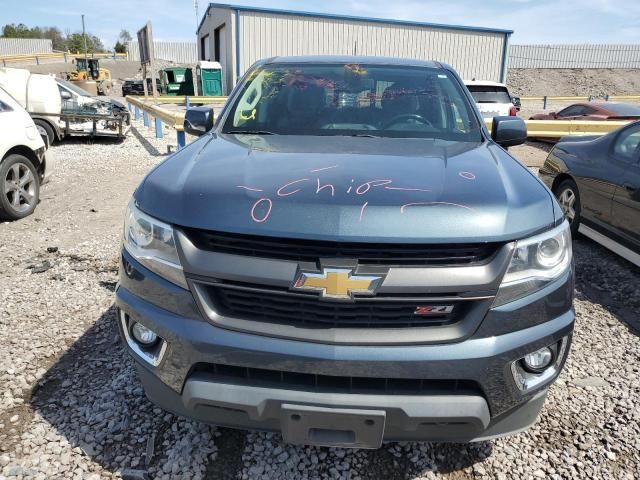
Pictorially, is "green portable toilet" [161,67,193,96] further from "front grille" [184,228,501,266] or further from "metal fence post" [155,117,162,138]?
"front grille" [184,228,501,266]

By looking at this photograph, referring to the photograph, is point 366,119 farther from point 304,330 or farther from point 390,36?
point 390,36

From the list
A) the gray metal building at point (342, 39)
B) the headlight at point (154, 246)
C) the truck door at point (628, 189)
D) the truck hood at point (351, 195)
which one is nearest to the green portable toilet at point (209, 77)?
the gray metal building at point (342, 39)

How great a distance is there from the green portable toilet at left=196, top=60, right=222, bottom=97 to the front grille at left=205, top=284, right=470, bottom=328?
28.7 m

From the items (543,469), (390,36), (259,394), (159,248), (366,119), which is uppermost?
(390,36)

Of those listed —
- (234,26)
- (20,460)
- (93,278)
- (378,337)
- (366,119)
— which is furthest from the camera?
(234,26)

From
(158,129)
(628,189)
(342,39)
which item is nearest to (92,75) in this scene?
(342,39)

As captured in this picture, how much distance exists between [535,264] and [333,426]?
3.21 feet

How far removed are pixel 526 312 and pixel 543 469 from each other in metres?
0.95

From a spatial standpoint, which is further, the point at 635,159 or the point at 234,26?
the point at 234,26

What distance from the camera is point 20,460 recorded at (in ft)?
7.83

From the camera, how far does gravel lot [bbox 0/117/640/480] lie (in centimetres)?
240

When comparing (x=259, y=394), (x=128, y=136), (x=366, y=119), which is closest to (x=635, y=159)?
(x=366, y=119)

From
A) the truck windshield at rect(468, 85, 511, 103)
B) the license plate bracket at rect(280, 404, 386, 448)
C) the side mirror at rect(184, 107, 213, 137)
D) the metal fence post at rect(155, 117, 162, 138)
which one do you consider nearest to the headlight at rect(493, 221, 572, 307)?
the license plate bracket at rect(280, 404, 386, 448)

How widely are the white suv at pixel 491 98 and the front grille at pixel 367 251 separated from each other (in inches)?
476
